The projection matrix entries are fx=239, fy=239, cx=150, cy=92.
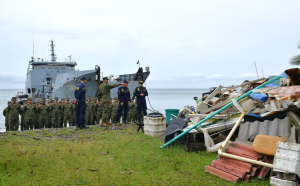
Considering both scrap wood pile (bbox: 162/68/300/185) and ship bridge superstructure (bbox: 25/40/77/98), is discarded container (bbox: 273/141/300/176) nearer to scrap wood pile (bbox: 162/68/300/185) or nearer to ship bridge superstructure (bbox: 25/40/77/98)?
scrap wood pile (bbox: 162/68/300/185)

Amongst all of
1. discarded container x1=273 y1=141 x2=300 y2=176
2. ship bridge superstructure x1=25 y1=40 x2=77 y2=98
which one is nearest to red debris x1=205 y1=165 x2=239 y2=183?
discarded container x1=273 y1=141 x2=300 y2=176

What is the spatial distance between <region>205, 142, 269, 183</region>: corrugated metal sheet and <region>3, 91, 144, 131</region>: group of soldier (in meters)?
7.58

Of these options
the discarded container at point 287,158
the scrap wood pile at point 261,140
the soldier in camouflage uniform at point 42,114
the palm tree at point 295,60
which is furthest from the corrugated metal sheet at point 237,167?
the soldier in camouflage uniform at point 42,114

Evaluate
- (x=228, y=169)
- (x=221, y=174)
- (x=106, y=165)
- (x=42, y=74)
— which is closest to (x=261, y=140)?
(x=228, y=169)

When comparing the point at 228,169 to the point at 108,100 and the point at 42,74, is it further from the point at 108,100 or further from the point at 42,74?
the point at 42,74

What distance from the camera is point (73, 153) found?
5355 mm

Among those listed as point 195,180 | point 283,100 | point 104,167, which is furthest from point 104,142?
point 283,100

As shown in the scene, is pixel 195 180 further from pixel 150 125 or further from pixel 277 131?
pixel 150 125

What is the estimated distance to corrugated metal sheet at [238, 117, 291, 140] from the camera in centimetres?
449

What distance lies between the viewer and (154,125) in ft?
23.6

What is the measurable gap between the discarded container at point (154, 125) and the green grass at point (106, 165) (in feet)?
2.12

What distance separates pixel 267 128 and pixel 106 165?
322cm

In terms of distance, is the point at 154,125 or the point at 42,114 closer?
the point at 154,125

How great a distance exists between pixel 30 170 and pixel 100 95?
5736mm
